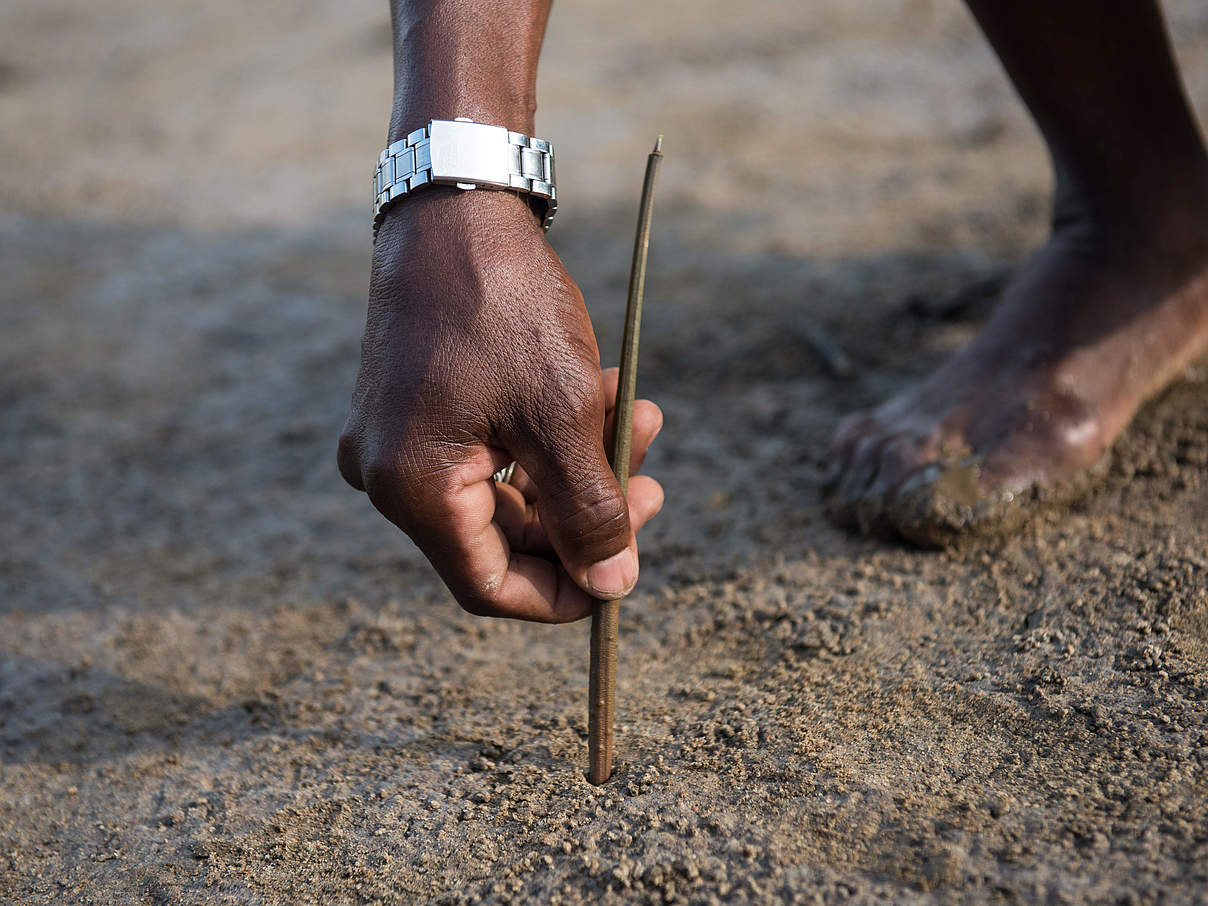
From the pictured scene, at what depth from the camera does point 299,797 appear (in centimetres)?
129

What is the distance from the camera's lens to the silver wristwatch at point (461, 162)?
1.09m

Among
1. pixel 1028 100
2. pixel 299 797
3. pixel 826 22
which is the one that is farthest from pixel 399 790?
pixel 826 22

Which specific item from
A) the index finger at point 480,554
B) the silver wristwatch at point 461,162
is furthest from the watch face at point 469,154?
the index finger at point 480,554

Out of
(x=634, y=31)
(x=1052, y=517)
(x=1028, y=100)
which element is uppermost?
(x=634, y=31)

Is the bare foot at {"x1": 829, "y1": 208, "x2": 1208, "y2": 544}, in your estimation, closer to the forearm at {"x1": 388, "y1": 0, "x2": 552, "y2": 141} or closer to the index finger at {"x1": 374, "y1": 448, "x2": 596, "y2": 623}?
the index finger at {"x1": 374, "y1": 448, "x2": 596, "y2": 623}

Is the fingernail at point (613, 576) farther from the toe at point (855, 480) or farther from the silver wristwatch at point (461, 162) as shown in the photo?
the toe at point (855, 480)

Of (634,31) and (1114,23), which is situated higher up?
(634,31)

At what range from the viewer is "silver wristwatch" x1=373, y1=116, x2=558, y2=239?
3.58ft

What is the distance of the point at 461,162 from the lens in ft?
3.59

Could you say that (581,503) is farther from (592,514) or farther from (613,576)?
(613,576)

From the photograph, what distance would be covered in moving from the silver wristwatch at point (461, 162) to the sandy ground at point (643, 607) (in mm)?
717

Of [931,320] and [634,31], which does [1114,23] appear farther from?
[634,31]

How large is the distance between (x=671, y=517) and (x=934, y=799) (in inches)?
34.7

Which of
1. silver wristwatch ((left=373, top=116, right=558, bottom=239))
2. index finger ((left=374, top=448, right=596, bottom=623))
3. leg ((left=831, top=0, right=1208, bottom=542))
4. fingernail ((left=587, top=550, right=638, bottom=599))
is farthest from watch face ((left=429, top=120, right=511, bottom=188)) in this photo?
leg ((left=831, top=0, right=1208, bottom=542))
